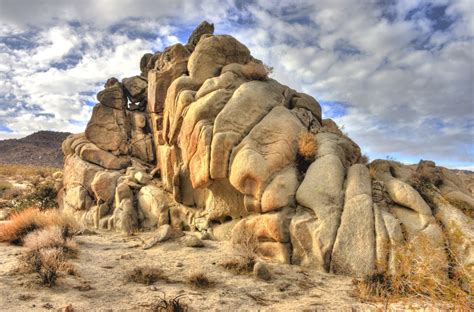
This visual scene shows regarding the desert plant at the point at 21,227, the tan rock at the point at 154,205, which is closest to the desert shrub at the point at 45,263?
the desert plant at the point at 21,227

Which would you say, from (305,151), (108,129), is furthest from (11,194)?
(305,151)

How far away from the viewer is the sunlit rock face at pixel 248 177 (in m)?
11.2

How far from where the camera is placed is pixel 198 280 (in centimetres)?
962

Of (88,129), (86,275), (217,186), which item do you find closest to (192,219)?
(217,186)

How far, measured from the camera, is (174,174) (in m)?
18.1

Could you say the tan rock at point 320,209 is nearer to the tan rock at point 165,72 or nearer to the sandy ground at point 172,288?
the sandy ground at point 172,288

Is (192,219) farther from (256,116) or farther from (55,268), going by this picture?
(55,268)

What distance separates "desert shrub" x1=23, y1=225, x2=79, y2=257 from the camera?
11.0 meters

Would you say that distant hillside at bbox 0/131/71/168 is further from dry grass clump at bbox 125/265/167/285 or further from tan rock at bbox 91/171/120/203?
dry grass clump at bbox 125/265/167/285

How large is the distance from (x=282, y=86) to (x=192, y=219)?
27.0ft

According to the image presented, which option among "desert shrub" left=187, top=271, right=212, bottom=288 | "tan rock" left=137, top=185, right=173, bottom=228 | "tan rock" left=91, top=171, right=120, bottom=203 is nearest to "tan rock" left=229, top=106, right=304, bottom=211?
"desert shrub" left=187, top=271, right=212, bottom=288

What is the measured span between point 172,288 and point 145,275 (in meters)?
0.94

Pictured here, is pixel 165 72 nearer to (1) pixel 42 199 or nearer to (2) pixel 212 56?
(2) pixel 212 56

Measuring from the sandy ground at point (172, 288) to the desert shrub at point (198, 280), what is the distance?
0.53 feet
